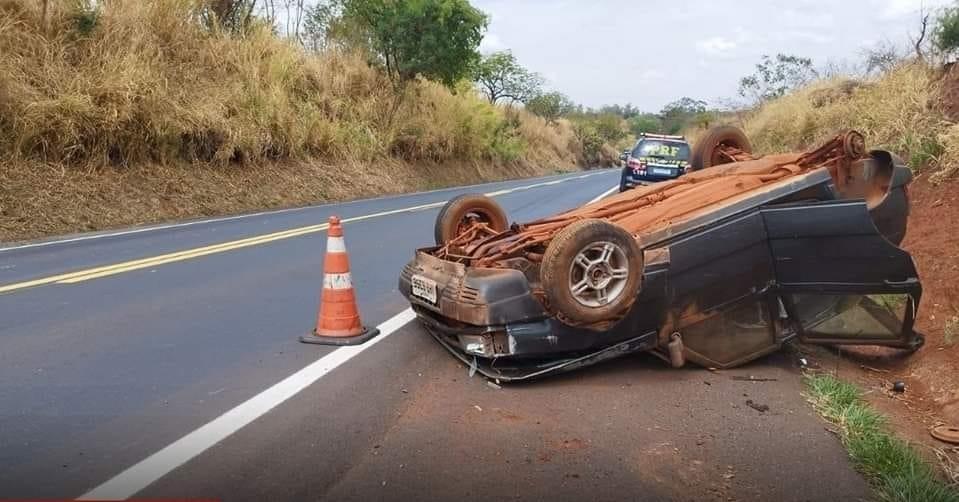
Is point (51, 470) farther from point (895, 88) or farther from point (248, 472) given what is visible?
point (895, 88)

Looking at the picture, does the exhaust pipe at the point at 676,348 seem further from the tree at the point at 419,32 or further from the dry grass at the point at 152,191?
the tree at the point at 419,32

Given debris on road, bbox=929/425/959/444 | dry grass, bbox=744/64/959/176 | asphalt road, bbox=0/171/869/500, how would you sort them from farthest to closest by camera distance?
dry grass, bbox=744/64/959/176 → debris on road, bbox=929/425/959/444 → asphalt road, bbox=0/171/869/500

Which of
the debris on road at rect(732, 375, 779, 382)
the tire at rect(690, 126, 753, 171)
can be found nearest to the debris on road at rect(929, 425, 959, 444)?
the debris on road at rect(732, 375, 779, 382)

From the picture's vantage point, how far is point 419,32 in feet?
90.9

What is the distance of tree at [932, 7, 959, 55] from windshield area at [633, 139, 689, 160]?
16.1 feet

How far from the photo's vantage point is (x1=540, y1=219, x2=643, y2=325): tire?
4.59m

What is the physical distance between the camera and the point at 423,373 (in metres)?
5.01

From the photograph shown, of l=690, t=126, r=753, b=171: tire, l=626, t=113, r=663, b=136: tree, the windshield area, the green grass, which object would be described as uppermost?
l=690, t=126, r=753, b=171: tire

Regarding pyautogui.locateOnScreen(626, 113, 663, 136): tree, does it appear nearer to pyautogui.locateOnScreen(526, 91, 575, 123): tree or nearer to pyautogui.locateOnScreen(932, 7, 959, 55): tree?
pyautogui.locateOnScreen(526, 91, 575, 123): tree

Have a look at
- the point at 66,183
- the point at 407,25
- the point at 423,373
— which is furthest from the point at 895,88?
the point at 407,25

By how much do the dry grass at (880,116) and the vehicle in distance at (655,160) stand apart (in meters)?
2.74

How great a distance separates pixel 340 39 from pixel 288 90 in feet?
20.1

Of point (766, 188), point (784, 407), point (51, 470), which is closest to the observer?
point (51, 470)

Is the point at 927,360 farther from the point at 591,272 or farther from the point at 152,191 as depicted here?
the point at 152,191
